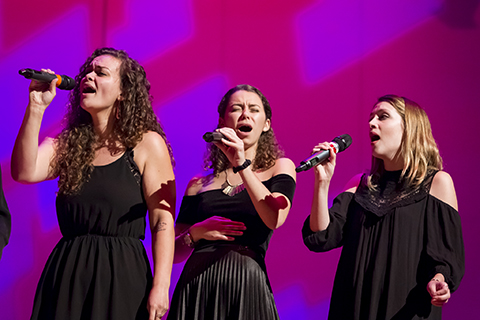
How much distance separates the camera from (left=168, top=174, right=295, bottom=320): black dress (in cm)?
194

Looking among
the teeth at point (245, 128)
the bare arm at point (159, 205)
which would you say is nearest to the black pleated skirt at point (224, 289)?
the bare arm at point (159, 205)

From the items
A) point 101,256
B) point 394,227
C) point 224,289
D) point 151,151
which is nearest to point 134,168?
point 151,151

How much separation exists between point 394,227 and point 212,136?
0.76 metres

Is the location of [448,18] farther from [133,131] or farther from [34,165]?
[34,165]

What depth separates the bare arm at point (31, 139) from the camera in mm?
1903

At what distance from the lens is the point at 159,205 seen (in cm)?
193

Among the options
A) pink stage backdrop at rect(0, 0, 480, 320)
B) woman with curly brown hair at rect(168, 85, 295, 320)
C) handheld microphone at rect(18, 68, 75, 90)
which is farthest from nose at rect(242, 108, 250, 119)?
pink stage backdrop at rect(0, 0, 480, 320)

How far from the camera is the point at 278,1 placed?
10.6ft

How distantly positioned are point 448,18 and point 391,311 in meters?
1.99

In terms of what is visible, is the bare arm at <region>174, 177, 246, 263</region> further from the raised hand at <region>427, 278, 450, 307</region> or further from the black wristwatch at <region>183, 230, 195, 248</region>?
the raised hand at <region>427, 278, 450, 307</region>

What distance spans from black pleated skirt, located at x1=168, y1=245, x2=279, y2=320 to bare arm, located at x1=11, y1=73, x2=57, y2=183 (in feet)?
2.21

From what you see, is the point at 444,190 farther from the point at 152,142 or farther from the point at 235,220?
the point at 152,142

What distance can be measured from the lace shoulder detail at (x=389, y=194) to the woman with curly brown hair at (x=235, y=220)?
297 millimetres

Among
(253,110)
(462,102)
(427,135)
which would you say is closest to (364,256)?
(427,135)
